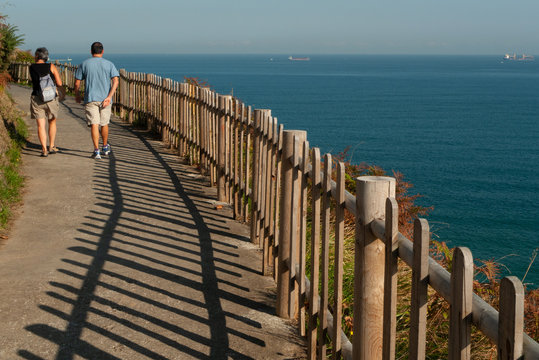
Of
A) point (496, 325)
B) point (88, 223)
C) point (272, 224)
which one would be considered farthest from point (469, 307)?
point (88, 223)

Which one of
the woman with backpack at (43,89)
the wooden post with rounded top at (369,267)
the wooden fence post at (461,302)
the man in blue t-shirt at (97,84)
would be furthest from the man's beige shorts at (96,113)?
the wooden fence post at (461,302)

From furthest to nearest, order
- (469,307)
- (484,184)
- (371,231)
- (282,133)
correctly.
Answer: (484,184) → (282,133) → (371,231) → (469,307)

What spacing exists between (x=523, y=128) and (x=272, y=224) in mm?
82059

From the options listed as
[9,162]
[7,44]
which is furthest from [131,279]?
[7,44]

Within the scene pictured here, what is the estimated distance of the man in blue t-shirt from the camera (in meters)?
11.9

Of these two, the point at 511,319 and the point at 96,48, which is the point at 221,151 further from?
the point at 511,319

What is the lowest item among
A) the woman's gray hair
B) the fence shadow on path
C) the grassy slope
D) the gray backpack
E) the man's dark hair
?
the fence shadow on path

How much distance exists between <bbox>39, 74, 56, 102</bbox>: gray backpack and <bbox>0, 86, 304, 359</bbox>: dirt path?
204cm

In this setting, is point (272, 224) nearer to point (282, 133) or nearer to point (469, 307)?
point (282, 133)

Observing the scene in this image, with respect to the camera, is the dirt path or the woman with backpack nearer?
the dirt path

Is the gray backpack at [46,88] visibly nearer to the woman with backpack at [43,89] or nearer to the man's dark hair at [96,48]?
the woman with backpack at [43,89]

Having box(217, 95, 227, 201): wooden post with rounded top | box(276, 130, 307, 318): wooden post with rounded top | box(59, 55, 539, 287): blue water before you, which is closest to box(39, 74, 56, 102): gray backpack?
box(217, 95, 227, 201): wooden post with rounded top

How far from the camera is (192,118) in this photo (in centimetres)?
1227

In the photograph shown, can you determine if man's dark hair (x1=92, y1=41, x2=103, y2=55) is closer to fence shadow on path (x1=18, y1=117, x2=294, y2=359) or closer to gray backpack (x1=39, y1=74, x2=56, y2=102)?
gray backpack (x1=39, y1=74, x2=56, y2=102)
